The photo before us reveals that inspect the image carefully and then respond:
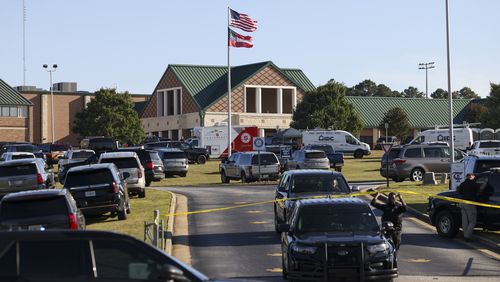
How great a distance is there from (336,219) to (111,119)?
76780 mm

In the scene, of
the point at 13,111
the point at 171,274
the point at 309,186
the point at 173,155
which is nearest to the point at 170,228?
the point at 309,186

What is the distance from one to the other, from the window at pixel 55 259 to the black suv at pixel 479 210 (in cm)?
1505

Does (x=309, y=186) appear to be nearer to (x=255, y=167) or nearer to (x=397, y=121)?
(x=255, y=167)

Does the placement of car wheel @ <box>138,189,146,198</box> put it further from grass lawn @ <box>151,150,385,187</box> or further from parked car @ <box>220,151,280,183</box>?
parked car @ <box>220,151,280,183</box>

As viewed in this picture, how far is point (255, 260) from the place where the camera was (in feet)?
59.9

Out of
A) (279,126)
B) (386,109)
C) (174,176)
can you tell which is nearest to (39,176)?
(174,176)

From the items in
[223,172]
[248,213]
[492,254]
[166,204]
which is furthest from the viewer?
[223,172]

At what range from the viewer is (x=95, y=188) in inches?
971

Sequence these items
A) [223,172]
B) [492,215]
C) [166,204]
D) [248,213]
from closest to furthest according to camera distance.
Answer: [492,215], [248,213], [166,204], [223,172]

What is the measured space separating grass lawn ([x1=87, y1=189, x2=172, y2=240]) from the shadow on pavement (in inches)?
46.9

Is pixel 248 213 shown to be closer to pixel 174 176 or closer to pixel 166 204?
pixel 166 204

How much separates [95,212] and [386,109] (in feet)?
293

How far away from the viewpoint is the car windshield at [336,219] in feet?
50.5

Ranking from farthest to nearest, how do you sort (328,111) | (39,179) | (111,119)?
(111,119)
(328,111)
(39,179)
